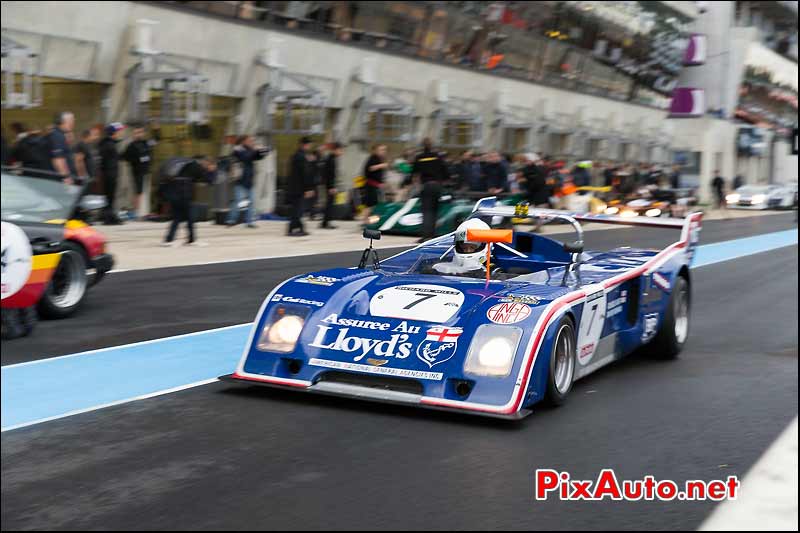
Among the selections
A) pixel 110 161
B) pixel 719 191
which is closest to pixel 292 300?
pixel 110 161

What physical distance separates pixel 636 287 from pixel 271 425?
124 inches

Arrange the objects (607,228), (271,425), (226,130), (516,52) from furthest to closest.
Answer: (516,52)
(226,130)
(607,228)
(271,425)

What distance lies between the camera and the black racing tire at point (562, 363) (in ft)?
20.7

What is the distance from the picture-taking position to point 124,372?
7.00 meters

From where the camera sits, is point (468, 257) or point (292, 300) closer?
point (292, 300)

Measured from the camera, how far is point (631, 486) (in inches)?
198

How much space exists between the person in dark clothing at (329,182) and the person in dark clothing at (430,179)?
1.67 m

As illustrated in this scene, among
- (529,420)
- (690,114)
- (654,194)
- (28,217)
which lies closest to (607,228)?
(529,420)

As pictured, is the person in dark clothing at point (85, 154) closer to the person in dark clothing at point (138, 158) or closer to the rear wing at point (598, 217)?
the person in dark clothing at point (138, 158)

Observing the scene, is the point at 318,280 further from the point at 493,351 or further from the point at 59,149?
the point at 59,149

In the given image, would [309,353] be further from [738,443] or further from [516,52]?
[516,52]

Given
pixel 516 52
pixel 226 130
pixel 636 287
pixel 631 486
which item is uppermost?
pixel 516 52
